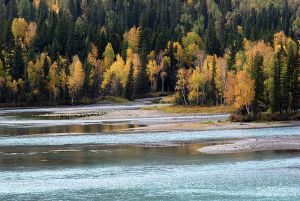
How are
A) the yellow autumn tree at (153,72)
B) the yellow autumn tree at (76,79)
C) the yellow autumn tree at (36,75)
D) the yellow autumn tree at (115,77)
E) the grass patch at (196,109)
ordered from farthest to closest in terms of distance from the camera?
the yellow autumn tree at (153,72) < the yellow autumn tree at (115,77) < the yellow autumn tree at (36,75) < the yellow autumn tree at (76,79) < the grass patch at (196,109)

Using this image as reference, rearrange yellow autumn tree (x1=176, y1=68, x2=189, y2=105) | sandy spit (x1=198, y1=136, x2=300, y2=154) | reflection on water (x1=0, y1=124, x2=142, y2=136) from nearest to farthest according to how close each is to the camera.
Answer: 1. sandy spit (x1=198, y1=136, x2=300, y2=154)
2. reflection on water (x1=0, y1=124, x2=142, y2=136)
3. yellow autumn tree (x1=176, y1=68, x2=189, y2=105)

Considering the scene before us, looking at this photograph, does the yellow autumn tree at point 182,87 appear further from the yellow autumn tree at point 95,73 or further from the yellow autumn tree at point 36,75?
the yellow autumn tree at point 36,75

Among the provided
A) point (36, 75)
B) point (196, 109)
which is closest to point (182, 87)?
point (196, 109)

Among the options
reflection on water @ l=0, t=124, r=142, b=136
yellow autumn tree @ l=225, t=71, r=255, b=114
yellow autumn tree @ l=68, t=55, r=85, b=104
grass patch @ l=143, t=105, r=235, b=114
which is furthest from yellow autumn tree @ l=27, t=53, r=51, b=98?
yellow autumn tree @ l=225, t=71, r=255, b=114

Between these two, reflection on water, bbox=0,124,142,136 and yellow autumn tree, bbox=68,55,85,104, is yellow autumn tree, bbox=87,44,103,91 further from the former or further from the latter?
reflection on water, bbox=0,124,142,136

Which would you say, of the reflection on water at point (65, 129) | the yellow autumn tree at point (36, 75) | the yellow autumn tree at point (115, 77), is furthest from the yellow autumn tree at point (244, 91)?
the yellow autumn tree at point (36, 75)

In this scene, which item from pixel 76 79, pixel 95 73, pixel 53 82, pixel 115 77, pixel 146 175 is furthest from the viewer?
pixel 95 73

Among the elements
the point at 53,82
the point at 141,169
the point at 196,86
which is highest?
the point at 53,82

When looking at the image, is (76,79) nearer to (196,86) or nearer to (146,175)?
(196,86)

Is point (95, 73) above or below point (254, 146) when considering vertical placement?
above

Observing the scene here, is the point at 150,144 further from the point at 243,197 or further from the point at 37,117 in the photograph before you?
the point at 37,117

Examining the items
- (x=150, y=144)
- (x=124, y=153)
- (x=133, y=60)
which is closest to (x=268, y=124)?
(x=150, y=144)

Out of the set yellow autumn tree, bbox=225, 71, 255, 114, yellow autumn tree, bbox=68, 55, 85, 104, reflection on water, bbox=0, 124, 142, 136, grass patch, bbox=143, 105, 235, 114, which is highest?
yellow autumn tree, bbox=68, 55, 85, 104

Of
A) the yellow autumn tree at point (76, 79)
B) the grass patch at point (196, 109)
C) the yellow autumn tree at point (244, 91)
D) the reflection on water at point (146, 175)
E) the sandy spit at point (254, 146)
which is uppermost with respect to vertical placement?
the yellow autumn tree at point (76, 79)
